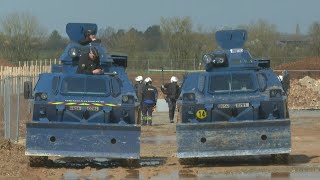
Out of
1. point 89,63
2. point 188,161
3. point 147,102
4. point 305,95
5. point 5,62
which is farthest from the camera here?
point 5,62

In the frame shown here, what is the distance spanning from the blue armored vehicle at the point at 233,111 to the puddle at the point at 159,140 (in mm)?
6196

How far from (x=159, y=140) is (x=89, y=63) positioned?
7.56m

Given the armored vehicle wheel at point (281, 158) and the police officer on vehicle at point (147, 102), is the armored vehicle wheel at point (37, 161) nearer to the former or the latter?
the armored vehicle wheel at point (281, 158)

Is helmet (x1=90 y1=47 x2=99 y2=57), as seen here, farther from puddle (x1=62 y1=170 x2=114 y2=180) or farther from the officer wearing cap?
puddle (x1=62 y1=170 x2=114 y2=180)

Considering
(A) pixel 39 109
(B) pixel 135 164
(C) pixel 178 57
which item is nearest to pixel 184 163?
(B) pixel 135 164

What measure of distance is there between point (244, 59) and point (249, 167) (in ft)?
8.80

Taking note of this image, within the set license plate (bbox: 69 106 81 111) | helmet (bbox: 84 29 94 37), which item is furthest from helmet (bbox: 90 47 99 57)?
license plate (bbox: 69 106 81 111)

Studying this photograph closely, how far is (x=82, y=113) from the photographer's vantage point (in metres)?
15.5

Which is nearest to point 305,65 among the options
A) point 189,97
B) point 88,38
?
point 88,38

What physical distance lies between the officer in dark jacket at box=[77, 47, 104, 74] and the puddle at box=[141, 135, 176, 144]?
6666mm

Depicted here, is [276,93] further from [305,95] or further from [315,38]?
[315,38]

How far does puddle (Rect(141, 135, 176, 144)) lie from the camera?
22394 mm

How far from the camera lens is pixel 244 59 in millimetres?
16500

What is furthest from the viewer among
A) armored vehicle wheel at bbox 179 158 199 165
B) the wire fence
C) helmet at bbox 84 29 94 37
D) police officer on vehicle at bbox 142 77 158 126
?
police officer on vehicle at bbox 142 77 158 126
